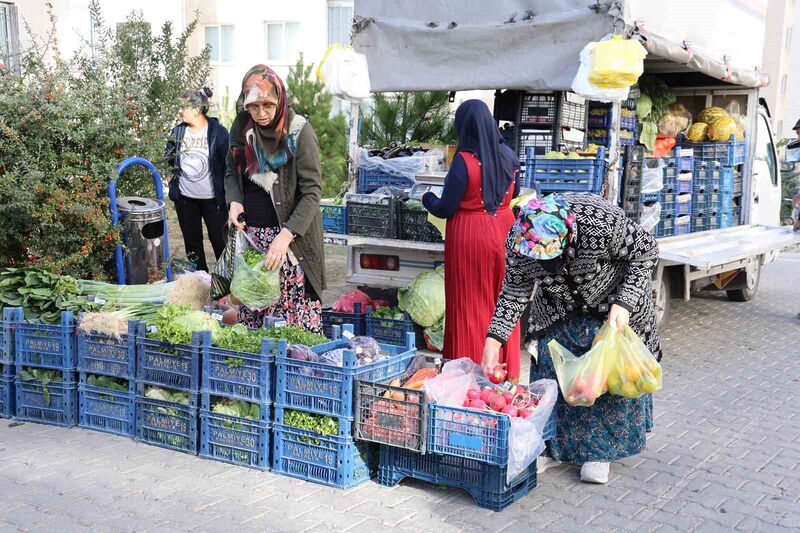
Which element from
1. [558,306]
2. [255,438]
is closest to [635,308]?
[558,306]

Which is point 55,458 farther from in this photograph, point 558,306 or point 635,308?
point 635,308

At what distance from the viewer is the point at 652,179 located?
8320mm

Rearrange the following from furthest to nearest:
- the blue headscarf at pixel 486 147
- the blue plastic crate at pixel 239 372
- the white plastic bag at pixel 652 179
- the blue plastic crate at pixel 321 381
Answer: the white plastic bag at pixel 652 179 < the blue headscarf at pixel 486 147 < the blue plastic crate at pixel 239 372 < the blue plastic crate at pixel 321 381

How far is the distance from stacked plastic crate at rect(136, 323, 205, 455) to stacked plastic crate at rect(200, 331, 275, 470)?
0.06 meters

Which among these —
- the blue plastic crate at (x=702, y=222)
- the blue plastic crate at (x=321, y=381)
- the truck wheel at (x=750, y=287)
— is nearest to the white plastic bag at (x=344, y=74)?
the blue plastic crate at (x=321, y=381)

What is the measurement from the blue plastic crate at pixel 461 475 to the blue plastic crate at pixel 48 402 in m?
2.05

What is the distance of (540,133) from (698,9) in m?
2.00

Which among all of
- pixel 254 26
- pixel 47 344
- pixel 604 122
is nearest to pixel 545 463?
pixel 47 344

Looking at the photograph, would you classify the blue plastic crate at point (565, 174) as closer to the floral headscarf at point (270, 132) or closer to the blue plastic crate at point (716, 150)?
the floral headscarf at point (270, 132)

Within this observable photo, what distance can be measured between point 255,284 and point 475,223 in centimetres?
156

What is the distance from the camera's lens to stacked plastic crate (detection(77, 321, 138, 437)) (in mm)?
5094

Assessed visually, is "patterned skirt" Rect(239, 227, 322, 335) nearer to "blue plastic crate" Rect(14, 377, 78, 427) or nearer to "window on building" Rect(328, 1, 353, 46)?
"blue plastic crate" Rect(14, 377, 78, 427)

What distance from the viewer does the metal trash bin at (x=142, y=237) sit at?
641 cm

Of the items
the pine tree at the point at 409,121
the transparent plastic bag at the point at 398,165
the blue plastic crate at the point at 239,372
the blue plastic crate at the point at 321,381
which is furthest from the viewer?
the pine tree at the point at 409,121
